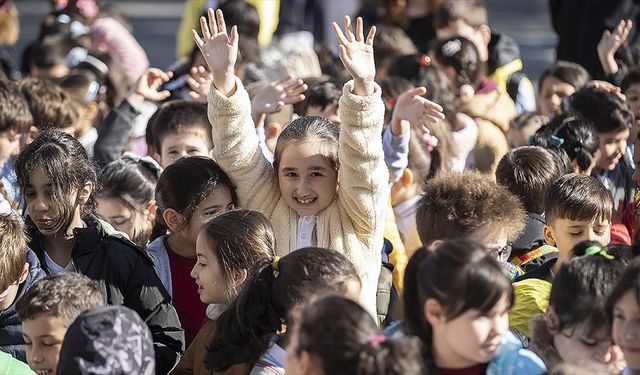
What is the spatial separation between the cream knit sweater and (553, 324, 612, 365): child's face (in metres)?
1.01

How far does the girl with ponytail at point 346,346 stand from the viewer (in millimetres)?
2990

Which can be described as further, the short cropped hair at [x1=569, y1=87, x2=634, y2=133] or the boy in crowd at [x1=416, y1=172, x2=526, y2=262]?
the short cropped hair at [x1=569, y1=87, x2=634, y2=133]

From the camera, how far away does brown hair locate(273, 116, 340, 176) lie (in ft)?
15.0

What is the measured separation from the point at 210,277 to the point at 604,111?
9.07 ft

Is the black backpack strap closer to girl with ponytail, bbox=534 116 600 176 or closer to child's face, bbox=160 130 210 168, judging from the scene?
girl with ponytail, bbox=534 116 600 176

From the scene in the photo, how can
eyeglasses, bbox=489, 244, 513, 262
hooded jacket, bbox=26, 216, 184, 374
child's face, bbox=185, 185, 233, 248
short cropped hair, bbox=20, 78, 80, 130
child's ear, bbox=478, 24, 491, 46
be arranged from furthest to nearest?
child's ear, bbox=478, 24, 491, 46 → short cropped hair, bbox=20, 78, 80, 130 → child's face, bbox=185, 185, 233, 248 → eyeglasses, bbox=489, 244, 513, 262 → hooded jacket, bbox=26, 216, 184, 374

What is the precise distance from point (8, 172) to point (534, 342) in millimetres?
2958

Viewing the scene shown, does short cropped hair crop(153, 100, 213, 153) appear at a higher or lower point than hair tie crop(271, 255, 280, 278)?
lower

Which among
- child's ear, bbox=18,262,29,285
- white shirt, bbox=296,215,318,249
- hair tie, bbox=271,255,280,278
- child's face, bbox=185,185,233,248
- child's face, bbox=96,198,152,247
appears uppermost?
hair tie, bbox=271,255,280,278

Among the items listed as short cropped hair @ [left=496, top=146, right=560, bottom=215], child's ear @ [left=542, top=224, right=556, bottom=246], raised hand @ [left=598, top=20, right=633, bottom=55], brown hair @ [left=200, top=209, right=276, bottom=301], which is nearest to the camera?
brown hair @ [left=200, top=209, right=276, bottom=301]

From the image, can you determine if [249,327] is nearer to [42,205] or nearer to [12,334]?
[12,334]

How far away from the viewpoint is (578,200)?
15.1 ft

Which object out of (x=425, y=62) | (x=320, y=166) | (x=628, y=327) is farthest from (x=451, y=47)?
(x=628, y=327)

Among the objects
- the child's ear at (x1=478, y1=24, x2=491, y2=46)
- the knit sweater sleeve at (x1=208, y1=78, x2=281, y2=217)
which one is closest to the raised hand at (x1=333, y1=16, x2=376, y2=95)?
the knit sweater sleeve at (x1=208, y1=78, x2=281, y2=217)
